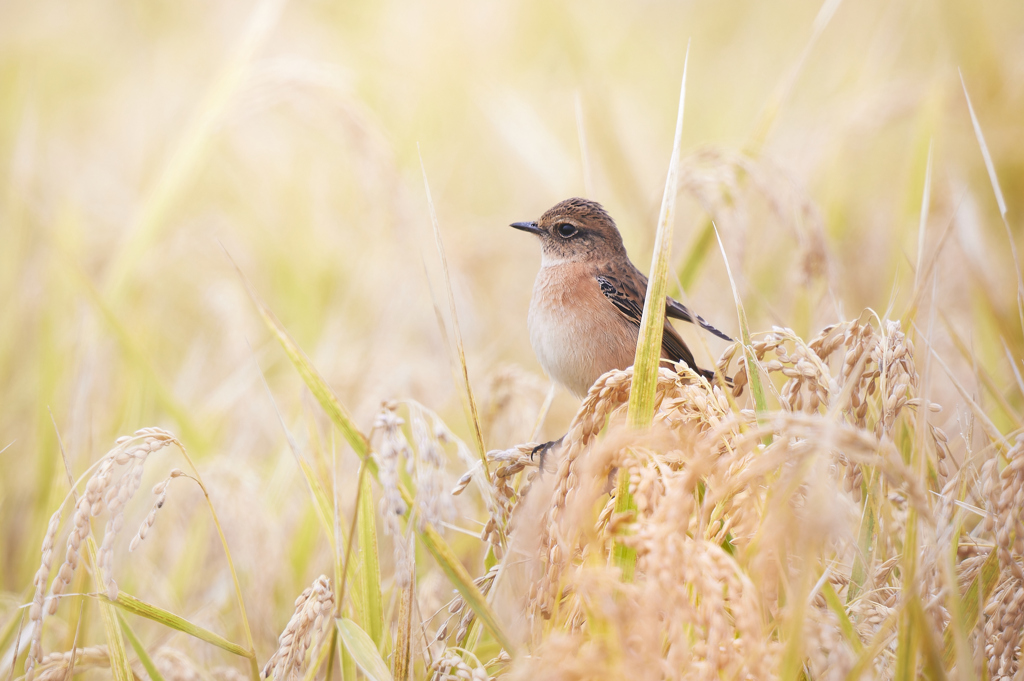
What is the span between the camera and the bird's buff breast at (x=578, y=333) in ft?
9.65

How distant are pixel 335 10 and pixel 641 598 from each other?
1078cm

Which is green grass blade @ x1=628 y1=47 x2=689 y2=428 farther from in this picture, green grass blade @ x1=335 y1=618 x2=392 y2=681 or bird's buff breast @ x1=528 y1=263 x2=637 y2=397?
bird's buff breast @ x1=528 y1=263 x2=637 y2=397

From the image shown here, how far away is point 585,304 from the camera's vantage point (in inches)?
122

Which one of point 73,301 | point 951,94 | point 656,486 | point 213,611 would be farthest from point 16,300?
point 951,94

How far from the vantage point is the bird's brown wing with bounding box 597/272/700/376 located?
3.05 m

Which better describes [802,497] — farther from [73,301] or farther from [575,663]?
[73,301]

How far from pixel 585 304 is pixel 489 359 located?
4.00 ft

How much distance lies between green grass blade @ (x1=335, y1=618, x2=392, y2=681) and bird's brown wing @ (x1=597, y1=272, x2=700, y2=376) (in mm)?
1914

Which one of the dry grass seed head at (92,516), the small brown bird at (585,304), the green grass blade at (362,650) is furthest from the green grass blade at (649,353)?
the dry grass seed head at (92,516)

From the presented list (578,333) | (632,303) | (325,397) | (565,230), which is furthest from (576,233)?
(325,397)

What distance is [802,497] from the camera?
5.25 ft

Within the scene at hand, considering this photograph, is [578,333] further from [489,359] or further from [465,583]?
[465,583]

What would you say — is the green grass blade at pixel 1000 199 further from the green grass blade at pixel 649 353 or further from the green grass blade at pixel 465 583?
the green grass blade at pixel 465 583

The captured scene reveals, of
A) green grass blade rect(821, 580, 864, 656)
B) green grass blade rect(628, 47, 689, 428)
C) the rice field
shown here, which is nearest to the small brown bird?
the rice field
